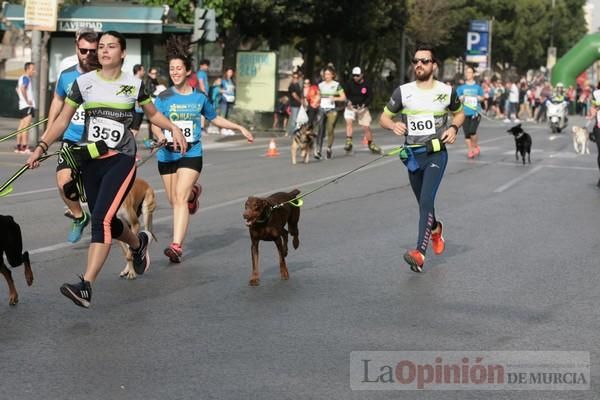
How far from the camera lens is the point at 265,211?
8.41 metres

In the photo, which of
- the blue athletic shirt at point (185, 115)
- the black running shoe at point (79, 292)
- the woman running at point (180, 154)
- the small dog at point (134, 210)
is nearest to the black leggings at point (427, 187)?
the woman running at point (180, 154)

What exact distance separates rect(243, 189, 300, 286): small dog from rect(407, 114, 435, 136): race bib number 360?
47.7 inches

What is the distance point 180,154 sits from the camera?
9.44 metres

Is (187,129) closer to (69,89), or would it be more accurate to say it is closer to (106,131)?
(69,89)

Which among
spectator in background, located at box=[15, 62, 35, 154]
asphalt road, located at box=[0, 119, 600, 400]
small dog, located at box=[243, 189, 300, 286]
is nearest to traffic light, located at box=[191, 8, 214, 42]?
spectator in background, located at box=[15, 62, 35, 154]

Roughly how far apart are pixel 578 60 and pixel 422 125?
56.0 metres

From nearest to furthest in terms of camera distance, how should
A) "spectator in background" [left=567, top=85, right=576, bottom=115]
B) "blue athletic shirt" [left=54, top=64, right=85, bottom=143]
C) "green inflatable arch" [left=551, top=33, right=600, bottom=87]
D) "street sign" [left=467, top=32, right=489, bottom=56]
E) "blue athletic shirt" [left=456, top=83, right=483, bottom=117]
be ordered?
"blue athletic shirt" [left=54, top=64, right=85, bottom=143]
"blue athletic shirt" [left=456, top=83, right=483, bottom=117]
"spectator in background" [left=567, top=85, right=576, bottom=115]
"green inflatable arch" [left=551, top=33, right=600, bottom=87]
"street sign" [left=467, top=32, right=489, bottom=56]

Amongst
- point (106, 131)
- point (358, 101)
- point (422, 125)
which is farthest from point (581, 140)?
point (106, 131)

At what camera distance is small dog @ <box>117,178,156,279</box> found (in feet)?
28.3

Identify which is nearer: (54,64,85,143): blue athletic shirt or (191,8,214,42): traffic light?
(54,64,85,143): blue athletic shirt

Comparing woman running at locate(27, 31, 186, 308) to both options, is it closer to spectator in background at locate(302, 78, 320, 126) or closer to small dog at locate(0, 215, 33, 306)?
small dog at locate(0, 215, 33, 306)

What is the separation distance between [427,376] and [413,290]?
264 centimetres

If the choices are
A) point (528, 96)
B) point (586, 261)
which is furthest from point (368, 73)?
point (586, 261)

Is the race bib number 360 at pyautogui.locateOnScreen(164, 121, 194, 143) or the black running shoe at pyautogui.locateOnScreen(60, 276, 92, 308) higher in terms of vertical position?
the race bib number 360 at pyautogui.locateOnScreen(164, 121, 194, 143)
